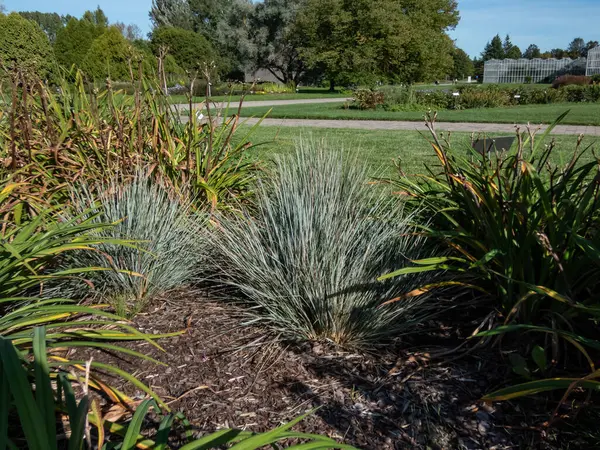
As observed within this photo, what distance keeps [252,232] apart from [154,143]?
1.56 m

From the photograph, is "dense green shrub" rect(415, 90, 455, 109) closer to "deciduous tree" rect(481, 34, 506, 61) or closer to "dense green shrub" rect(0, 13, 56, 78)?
"dense green shrub" rect(0, 13, 56, 78)

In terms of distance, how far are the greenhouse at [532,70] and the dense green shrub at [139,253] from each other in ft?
203

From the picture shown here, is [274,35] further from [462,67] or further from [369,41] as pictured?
[462,67]

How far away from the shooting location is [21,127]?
13.5 feet

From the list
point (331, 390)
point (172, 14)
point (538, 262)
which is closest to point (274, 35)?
point (172, 14)

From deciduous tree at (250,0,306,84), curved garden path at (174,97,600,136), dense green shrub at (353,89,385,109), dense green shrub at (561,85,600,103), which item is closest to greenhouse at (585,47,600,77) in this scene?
deciduous tree at (250,0,306,84)

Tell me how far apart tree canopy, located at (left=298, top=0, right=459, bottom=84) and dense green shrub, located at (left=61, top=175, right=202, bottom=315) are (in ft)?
78.1

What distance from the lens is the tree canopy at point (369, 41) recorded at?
87.8 feet

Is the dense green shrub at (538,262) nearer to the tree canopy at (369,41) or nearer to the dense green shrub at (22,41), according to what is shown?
the dense green shrub at (22,41)

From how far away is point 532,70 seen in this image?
59.0 metres

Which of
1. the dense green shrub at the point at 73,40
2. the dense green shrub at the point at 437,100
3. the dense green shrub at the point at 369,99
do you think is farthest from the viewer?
the dense green shrub at the point at 73,40

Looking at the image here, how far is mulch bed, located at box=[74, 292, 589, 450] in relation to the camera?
82.0 inches

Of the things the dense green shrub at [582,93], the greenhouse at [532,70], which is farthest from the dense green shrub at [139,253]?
the greenhouse at [532,70]

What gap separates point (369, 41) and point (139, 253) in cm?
2654
